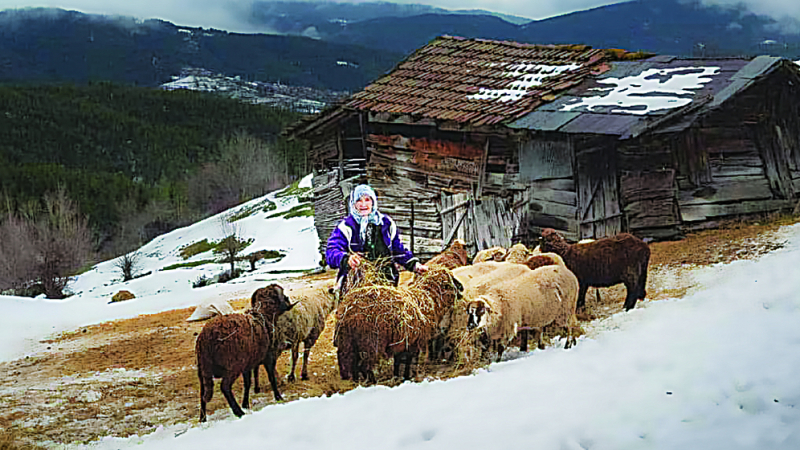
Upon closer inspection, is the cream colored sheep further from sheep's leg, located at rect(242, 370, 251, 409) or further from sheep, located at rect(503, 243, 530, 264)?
sheep's leg, located at rect(242, 370, 251, 409)

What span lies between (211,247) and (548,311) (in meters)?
31.0

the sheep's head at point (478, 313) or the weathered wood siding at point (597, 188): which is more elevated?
the weathered wood siding at point (597, 188)

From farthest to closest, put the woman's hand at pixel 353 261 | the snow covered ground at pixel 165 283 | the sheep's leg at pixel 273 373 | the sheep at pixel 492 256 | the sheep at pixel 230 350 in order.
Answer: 1. the snow covered ground at pixel 165 283
2. the sheep at pixel 492 256
3. the woman's hand at pixel 353 261
4. the sheep's leg at pixel 273 373
5. the sheep at pixel 230 350

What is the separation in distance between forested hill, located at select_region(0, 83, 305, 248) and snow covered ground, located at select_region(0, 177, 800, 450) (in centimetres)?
5902

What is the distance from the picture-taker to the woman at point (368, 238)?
22.4 ft

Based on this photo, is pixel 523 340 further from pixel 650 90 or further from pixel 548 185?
pixel 650 90

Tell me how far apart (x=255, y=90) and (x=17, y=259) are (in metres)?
97.3

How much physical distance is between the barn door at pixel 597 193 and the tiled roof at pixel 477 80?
1.49 m

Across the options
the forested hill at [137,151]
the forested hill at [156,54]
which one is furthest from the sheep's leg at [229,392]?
the forested hill at [156,54]

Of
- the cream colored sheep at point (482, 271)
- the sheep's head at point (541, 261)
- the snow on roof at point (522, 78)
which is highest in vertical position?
the snow on roof at point (522, 78)

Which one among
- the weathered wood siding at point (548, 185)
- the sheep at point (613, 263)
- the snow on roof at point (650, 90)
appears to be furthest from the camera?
the weathered wood siding at point (548, 185)

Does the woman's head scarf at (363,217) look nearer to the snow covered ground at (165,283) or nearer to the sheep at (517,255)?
the sheep at (517,255)

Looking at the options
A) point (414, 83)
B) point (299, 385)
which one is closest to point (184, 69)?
point (414, 83)

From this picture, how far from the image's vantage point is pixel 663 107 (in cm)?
1170
